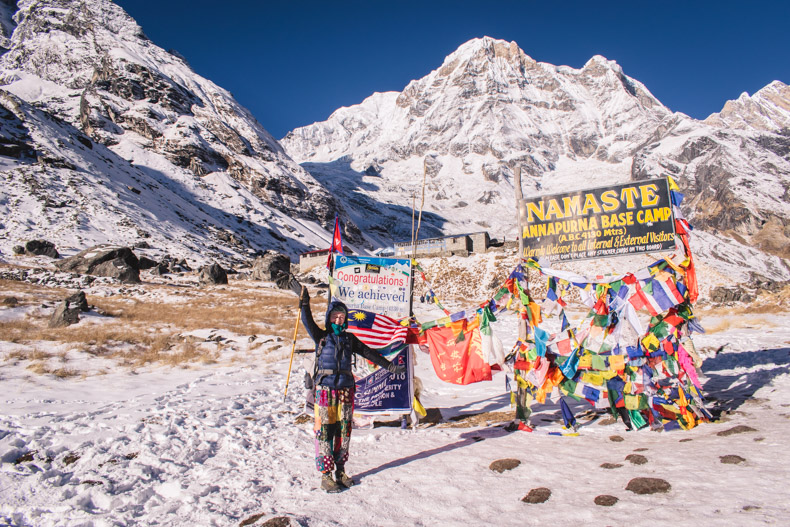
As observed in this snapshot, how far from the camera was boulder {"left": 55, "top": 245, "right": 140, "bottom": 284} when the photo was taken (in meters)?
31.8

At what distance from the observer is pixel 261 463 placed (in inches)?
229

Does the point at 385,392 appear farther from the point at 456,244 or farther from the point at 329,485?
the point at 456,244

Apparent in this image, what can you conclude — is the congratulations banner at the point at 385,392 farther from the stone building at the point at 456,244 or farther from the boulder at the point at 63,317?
the stone building at the point at 456,244

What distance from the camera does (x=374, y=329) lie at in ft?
25.7

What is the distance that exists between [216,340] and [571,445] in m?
13.1

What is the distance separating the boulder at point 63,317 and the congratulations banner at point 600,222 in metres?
17.6

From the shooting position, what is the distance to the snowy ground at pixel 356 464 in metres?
4.01

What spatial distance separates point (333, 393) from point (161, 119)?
127349 millimetres

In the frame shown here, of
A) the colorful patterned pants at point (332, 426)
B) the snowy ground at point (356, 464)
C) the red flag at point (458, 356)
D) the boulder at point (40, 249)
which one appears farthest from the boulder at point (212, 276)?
the colorful patterned pants at point (332, 426)

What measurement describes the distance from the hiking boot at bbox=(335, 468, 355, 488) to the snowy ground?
0.58ft

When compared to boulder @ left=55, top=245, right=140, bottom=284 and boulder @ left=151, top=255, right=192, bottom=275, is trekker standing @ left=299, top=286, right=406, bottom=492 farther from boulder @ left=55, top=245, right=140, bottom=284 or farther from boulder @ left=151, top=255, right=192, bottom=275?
boulder @ left=151, top=255, right=192, bottom=275

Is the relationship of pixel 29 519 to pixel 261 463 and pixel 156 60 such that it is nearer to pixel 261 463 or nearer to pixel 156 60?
pixel 261 463

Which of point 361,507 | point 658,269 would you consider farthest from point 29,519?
point 658,269

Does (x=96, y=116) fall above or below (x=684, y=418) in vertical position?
above
